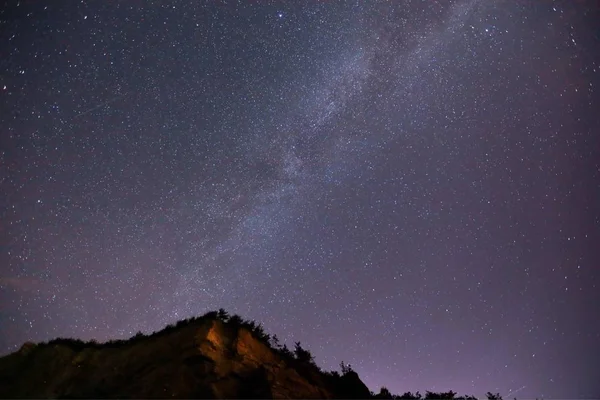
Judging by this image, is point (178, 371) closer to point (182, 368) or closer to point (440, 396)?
point (182, 368)

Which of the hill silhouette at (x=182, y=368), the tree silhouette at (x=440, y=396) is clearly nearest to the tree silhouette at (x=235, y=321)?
the hill silhouette at (x=182, y=368)

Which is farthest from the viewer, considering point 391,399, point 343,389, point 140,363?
point 391,399

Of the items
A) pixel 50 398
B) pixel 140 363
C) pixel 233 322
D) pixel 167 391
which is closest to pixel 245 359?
pixel 233 322

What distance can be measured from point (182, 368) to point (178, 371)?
0.15 meters

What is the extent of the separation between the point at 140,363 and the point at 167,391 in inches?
91.5

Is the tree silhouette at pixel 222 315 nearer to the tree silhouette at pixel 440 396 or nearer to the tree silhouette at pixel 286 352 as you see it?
the tree silhouette at pixel 286 352

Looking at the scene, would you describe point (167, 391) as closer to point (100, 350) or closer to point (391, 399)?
point (100, 350)

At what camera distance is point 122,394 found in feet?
42.1

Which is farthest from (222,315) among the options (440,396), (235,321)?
(440,396)

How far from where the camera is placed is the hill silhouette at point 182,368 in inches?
485

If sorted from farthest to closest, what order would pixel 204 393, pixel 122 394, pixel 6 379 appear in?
pixel 6 379
pixel 122 394
pixel 204 393

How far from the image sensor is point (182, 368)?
1257 cm

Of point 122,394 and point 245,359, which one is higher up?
point 245,359

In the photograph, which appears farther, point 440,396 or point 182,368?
point 440,396
